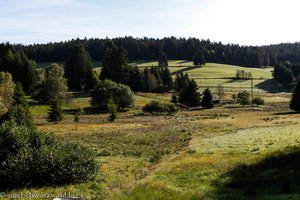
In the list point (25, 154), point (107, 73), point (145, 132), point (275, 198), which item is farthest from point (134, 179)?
point (107, 73)

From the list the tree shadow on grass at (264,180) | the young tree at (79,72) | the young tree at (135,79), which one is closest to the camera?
the tree shadow on grass at (264,180)

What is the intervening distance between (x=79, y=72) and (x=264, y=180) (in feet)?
346

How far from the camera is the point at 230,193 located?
21938mm

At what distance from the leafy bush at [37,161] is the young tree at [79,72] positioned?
98.4 metres

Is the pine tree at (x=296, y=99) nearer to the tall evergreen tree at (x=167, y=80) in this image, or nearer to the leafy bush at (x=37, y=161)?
the tall evergreen tree at (x=167, y=80)

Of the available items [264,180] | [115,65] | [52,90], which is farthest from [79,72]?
[264,180]

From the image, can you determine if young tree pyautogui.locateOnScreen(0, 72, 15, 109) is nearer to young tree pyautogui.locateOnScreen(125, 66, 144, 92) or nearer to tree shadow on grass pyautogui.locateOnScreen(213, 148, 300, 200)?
young tree pyautogui.locateOnScreen(125, 66, 144, 92)

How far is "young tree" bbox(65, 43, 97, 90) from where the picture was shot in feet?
410

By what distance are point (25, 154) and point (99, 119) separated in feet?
194

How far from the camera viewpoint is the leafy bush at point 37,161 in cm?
2416

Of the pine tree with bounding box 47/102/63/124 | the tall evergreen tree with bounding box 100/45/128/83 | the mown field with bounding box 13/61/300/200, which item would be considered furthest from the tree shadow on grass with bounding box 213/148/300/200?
the tall evergreen tree with bounding box 100/45/128/83

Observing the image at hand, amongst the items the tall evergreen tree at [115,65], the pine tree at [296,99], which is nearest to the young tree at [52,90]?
the tall evergreen tree at [115,65]

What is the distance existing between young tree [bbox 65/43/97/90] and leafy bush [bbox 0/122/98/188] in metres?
98.4

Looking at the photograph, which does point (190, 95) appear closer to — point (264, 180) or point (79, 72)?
point (79, 72)
